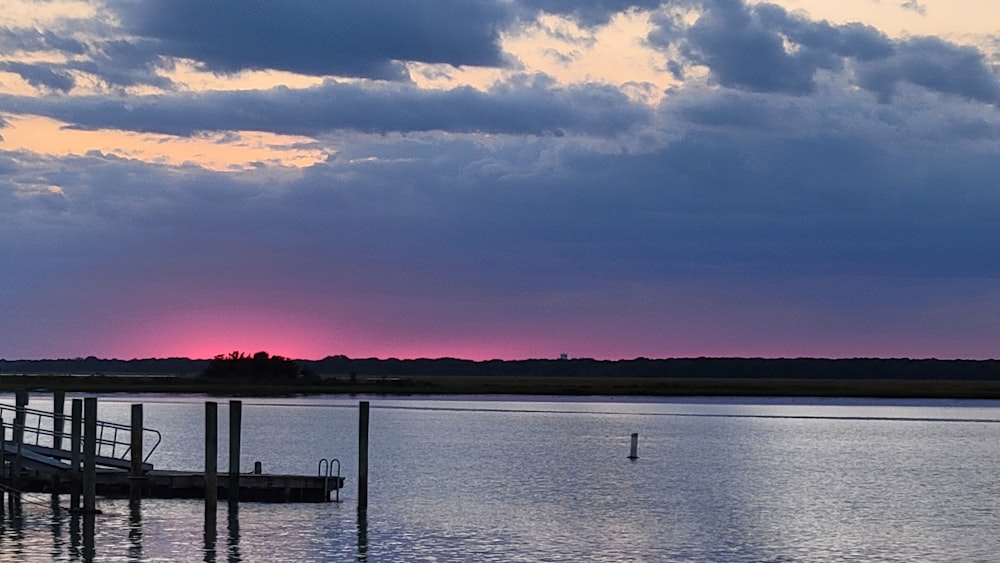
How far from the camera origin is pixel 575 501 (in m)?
46.7

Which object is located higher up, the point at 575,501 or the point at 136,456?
the point at 136,456

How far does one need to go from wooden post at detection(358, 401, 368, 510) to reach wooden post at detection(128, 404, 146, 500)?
19.6 ft

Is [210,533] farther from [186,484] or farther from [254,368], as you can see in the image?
[254,368]

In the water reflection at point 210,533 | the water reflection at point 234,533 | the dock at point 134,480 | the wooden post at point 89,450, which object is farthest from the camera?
the dock at point 134,480

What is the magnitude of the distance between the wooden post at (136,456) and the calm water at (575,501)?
74cm

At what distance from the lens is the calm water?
114 ft

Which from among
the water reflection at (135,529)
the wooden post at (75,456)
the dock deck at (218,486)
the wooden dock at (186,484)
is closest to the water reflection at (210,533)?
the water reflection at (135,529)

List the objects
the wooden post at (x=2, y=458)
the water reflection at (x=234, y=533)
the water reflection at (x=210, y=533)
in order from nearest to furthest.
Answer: the water reflection at (x=234, y=533), the water reflection at (x=210, y=533), the wooden post at (x=2, y=458)

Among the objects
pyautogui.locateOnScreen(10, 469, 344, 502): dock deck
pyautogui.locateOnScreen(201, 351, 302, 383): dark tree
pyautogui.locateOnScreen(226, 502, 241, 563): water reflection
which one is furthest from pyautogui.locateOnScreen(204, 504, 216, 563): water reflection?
pyautogui.locateOnScreen(201, 351, 302, 383): dark tree

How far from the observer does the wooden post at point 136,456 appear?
39562 mm

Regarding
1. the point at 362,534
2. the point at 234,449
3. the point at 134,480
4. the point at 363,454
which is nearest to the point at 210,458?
the point at 234,449

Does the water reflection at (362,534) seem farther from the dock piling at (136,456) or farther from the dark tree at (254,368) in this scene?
the dark tree at (254,368)

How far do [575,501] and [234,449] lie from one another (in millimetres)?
12014

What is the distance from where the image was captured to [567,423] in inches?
4055
